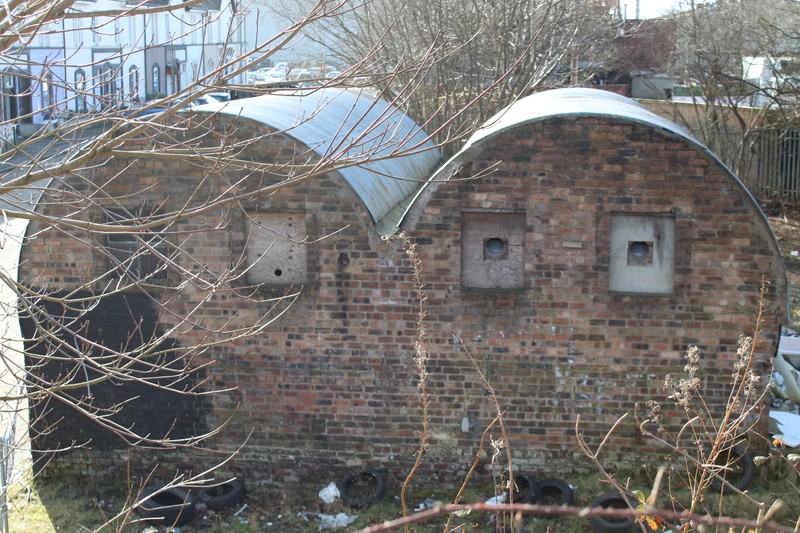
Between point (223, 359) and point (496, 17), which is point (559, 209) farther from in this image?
point (496, 17)

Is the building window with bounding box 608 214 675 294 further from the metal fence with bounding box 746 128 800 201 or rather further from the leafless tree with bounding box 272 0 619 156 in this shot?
the metal fence with bounding box 746 128 800 201

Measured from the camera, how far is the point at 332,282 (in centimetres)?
957

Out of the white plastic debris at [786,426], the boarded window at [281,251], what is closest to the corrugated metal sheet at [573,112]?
the boarded window at [281,251]

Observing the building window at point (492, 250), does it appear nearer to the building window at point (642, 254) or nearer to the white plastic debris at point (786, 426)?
the building window at point (642, 254)

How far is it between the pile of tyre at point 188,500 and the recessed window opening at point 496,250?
11.3 ft

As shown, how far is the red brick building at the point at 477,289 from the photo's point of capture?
916cm

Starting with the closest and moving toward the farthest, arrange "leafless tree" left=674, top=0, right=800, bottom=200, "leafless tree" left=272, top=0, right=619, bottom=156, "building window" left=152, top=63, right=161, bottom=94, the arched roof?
the arched roof, "leafless tree" left=272, top=0, right=619, bottom=156, "leafless tree" left=674, top=0, right=800, bottom=200, "building window" left=152, top=63, right=161, bottom=94

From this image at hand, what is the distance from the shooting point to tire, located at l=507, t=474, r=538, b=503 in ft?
29.2

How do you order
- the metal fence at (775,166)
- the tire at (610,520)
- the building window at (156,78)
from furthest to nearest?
the building window at (156,78), the metal fence at (775,166), the tire at (610,520)

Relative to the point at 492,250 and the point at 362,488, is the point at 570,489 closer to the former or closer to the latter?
the point at 362,488

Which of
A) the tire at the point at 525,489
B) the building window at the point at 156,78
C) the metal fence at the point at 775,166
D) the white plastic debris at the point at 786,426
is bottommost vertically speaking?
the tire at the point at 525,489

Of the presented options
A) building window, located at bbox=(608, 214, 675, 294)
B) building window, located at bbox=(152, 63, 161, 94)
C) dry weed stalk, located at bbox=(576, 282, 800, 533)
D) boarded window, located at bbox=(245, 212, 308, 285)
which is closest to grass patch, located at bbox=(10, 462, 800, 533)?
dry weed stalk, located at bbox=(576, 282, 800, 533)

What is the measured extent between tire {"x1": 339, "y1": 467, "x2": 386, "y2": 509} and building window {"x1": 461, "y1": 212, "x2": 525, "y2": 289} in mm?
2219

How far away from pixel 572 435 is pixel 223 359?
12.3 ft
